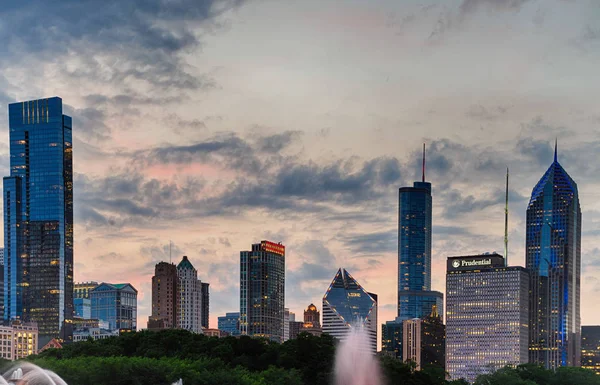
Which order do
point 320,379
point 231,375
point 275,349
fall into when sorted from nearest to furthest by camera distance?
point 231,375, point 320,379, point 275,349

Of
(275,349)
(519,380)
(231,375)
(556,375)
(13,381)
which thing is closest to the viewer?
(13,381)

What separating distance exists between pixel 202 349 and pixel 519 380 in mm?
33369

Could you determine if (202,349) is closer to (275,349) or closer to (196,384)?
(275,349)

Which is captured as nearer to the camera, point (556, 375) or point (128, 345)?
point (128, 345)

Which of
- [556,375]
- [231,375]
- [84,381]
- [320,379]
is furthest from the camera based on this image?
[556,375]

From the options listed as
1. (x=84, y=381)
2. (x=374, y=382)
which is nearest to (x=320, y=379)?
(x=374, y=382)

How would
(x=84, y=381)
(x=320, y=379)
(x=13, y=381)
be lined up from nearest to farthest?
1. (x=13, y=381)
2. (x=84, y=381)
3. (x=320, y=379)

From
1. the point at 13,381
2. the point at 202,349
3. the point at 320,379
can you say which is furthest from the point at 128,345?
the point at 13,381

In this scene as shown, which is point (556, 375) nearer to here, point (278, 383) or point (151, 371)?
point (278, 383)

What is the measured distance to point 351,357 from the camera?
300 feet

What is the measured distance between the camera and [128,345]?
314 ft

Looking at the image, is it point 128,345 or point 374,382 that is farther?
point 128,345

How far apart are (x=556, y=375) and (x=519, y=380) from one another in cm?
954

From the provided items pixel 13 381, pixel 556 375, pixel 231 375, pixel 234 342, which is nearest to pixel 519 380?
pixel 556 375
